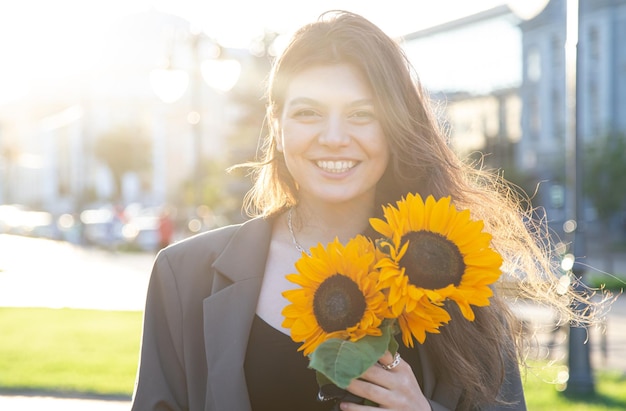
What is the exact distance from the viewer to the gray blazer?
2.80 meters

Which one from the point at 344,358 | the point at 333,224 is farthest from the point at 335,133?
the point at 344,358

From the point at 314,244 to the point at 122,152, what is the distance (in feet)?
256

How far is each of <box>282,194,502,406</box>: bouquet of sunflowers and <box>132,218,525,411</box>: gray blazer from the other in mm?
693

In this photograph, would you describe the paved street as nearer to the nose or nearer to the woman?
the woman

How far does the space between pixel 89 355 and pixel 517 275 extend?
9.99 metres

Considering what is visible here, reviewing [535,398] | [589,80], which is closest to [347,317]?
[535,398]

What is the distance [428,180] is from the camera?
9.95 feet

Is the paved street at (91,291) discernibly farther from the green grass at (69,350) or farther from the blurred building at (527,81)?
the blurred building at (527,81)

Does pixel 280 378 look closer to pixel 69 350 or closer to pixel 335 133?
pixel 335 133

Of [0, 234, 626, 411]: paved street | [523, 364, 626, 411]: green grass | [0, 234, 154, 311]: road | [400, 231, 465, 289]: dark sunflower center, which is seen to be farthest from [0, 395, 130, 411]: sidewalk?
[0, 234, 154, 311]: road

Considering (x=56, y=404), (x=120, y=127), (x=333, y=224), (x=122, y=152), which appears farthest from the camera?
(x=122, y=152)

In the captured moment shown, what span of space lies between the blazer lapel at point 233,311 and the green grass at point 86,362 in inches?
175

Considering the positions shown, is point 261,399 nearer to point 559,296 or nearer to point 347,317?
point 347,317

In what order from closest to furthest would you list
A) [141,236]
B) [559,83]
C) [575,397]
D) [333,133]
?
1. [333,133]
2. [575,397]
3. [141,236]
4. [559,83]
